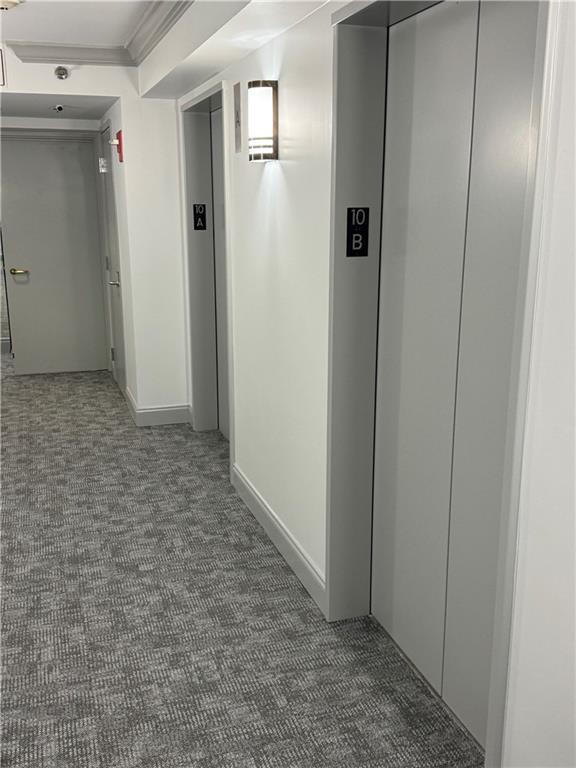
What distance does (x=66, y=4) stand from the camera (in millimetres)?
3480

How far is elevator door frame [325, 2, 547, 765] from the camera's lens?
7.58ft

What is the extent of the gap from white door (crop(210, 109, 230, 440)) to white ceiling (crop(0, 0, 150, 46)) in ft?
2.57

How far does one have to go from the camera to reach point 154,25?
3668 mm

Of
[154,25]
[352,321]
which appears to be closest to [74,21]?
[154,25]

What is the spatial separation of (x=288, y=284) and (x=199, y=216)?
6.61ft

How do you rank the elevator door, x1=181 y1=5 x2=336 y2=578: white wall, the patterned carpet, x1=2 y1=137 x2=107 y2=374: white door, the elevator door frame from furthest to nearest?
x1=2 y1=137 x2=107 y2=374: white door, x1=181 y1=5 x2=336 y2=578: white wall, the elevator door frame, the patterned carpet, the elevator door

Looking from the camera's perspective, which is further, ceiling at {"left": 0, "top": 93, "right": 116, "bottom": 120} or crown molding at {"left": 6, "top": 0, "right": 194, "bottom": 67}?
ceiling at {"left": 0, "top": 93, "right": 116, "bottom": 120}

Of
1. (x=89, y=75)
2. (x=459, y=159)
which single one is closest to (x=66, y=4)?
(x=89, y=75)

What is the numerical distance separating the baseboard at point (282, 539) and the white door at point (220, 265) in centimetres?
101

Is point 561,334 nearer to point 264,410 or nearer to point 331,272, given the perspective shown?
point 331,272

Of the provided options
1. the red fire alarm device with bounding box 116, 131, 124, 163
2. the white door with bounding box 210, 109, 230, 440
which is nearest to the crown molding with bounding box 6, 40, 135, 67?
the red fire alarm device with bounding box 116, 131, 124, 163

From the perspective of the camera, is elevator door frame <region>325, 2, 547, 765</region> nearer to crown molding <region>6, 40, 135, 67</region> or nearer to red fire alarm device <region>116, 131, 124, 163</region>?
crown molding <region>6, 40, 135, 67</region>

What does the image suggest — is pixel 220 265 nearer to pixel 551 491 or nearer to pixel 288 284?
pixel 288 284

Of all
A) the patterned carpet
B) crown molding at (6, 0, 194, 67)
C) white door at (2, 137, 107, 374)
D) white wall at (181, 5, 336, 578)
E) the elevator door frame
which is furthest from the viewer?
white door at (2, 137, 107, 374)
